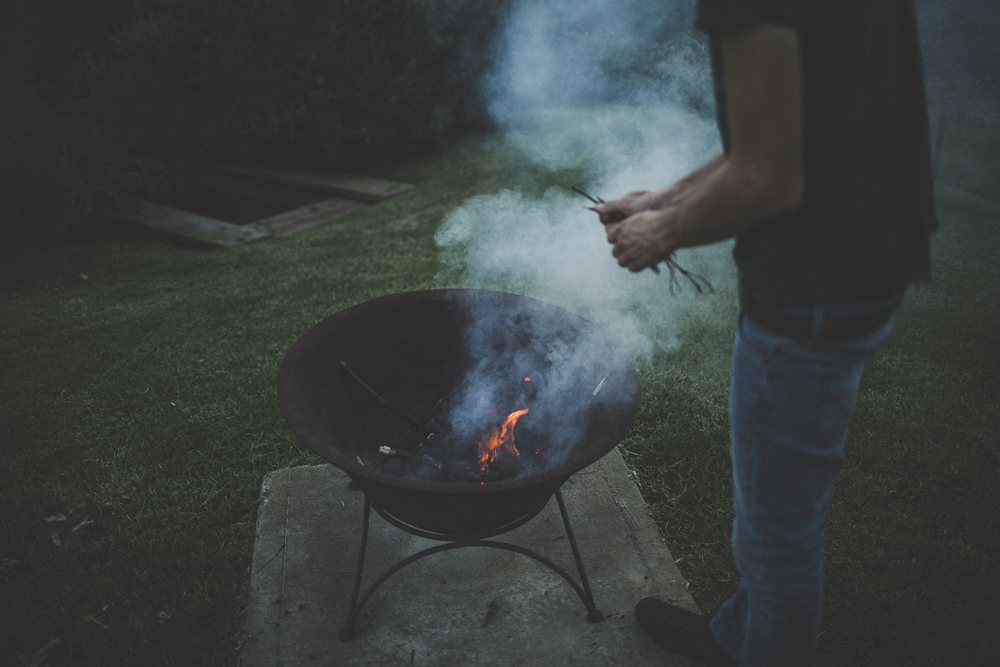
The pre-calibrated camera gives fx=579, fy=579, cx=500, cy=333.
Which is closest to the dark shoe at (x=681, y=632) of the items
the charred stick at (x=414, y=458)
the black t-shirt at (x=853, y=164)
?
the charred stick at (x=414, y=458)

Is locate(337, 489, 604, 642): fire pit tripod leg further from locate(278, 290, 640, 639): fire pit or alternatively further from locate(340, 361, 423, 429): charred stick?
locate(340, 361, 423, 429): charred stick

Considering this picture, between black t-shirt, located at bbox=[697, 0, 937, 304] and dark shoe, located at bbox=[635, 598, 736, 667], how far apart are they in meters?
1.36

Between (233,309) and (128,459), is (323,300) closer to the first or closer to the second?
(233,309)

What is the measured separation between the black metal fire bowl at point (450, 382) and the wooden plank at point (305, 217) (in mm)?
4669

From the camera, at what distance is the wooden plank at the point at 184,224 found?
6348 mm

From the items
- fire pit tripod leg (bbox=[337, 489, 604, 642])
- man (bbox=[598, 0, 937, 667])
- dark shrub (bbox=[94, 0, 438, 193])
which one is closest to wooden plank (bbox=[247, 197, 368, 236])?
dark shrub (bbox=[94, 0, 438, 193])

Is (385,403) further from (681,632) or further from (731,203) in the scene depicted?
(731,203)

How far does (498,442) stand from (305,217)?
557 centimetres

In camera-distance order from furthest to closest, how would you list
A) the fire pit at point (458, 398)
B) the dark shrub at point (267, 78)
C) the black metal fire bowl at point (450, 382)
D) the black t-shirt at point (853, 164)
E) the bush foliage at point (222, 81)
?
the dark shrub at point (267, 78) < the bush foliage at point (222, 81) < the fire pit at point (458, 398) < the black metal fire bowl at point (450, 382) < the black t-shirt at point (853, 164)

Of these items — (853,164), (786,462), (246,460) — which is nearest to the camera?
(853,164)

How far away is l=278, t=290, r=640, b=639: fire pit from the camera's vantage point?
1.92 m

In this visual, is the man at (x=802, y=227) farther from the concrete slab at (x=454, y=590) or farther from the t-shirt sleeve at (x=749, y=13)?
the concrete slab at (x=454, y=590)

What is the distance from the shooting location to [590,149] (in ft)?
23.1

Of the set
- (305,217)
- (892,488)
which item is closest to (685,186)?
(892,488)
